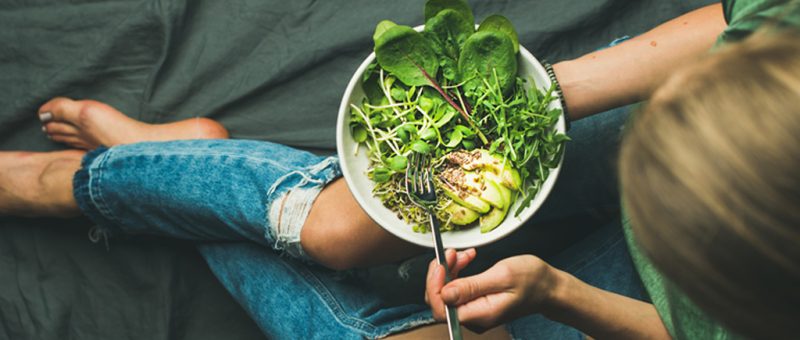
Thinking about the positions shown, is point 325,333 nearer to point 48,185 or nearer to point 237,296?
point 237,296

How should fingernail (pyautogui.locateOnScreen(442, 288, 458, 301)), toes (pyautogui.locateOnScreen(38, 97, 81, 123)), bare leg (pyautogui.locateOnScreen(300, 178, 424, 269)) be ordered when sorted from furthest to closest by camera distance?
toes (pyautogui.locateOnScreen(38, 97, 81, 123))
bare leg (pyautogui.locateOnScreen(300, 178, 424, 269))
fingernail (pyautogui.locateOnScreen(442, 288, 458, 301))

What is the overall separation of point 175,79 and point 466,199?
64 centimetres

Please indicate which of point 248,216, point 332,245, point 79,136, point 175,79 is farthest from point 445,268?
point 79,136

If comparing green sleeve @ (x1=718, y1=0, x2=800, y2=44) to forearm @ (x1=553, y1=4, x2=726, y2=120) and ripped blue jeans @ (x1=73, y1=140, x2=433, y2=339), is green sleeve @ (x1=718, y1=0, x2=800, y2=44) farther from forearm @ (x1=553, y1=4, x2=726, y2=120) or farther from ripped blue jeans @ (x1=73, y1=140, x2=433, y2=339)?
ripped blue jeans @ (x1=73, y1=140, x2=433, y2=339)

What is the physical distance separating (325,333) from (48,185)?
557 mm

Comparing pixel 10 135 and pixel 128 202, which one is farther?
pixel 10 135

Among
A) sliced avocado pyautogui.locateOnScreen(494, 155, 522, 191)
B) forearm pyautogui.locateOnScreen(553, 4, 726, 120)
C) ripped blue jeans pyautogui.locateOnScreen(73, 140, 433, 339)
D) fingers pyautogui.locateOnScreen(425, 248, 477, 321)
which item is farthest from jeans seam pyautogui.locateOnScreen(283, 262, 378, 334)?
forearm pyautogui.locateOnScreen(553, 4, 726, 120)

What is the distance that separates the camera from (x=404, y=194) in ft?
2.69

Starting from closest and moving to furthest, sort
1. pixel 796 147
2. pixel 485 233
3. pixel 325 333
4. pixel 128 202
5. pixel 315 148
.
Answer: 1. pixel 796 147
2. pixel 485 233
3. pixel 325 333
4. pixel 128 202
5. pixel 315 148

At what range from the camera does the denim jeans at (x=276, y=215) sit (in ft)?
3.12

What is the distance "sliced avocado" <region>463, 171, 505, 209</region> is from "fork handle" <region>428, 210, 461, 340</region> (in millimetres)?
59

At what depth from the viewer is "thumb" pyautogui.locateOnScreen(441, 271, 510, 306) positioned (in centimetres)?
71

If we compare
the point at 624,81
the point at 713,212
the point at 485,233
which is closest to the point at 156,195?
the point at 485,233

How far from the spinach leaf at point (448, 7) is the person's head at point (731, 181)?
13.7 inches
